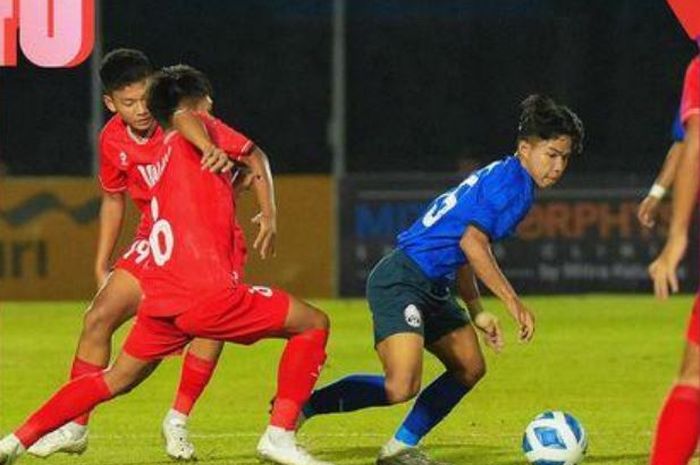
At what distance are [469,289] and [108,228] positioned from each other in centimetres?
195

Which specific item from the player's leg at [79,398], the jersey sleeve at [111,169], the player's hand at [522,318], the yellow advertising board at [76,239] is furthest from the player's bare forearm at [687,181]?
the yellow advertising board at [76,239]

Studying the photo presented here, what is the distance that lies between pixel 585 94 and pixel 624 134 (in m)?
0.69

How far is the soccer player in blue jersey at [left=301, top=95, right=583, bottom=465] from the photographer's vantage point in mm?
9492

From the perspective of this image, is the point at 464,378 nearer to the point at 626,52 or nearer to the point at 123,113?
the point at 123,113

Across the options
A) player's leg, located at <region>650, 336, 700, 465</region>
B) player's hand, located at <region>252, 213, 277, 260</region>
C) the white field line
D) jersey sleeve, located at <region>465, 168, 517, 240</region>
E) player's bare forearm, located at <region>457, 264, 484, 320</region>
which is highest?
jersey sleeve, located at <region>465, 168, 517, 240</region>

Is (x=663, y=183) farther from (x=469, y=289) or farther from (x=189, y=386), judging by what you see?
(x=189, y=386)

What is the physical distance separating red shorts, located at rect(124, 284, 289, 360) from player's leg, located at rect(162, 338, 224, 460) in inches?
44.6

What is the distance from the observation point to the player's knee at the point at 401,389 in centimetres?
976

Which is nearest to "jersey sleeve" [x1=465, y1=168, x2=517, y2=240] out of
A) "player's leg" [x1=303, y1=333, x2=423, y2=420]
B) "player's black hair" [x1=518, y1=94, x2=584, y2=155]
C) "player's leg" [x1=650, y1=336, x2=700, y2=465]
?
"player's black hair" [x1=518, y1=94, x2=584, y2=155]

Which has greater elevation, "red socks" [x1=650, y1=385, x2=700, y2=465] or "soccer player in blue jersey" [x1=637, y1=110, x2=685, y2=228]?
"soccer player in blue jersey" [x1=637, y1=110, x2=685, y2=228]

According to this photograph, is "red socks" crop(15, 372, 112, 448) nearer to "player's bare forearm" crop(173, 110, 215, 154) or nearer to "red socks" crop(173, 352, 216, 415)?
"player's bare forearm" crop(173, 110, 215, 154)

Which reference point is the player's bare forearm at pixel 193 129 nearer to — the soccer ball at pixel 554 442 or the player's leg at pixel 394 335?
the player's leg at pixel 394 335

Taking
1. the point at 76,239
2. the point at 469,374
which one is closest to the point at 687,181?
the point at 469,374

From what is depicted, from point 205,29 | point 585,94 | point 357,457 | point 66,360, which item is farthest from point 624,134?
point 357,457
